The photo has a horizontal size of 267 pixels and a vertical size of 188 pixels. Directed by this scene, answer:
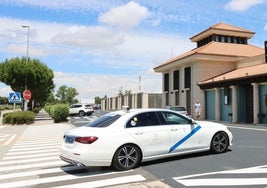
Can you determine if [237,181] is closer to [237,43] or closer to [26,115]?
[26,115]

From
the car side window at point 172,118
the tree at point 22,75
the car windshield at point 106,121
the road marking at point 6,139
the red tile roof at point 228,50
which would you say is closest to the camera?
the car windshield at point 106,121

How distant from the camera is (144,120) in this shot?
1012 cm

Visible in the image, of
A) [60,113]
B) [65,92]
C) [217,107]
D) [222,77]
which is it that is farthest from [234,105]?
[65,92]

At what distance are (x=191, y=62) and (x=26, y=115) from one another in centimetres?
1966

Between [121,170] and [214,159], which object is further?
[214,159]

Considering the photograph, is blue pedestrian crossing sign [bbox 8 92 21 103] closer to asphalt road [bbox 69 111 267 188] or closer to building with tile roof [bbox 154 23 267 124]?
building with tile roof [bbox 154 23 267 124]

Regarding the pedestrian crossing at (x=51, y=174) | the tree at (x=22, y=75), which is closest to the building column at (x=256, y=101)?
the pedestrian crossing at (x=51, y=174)

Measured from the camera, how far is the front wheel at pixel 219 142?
1112 cm

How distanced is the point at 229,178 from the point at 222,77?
1190 inches

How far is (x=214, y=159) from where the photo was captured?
10.4m

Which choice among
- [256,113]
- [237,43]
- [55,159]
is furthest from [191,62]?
[55,159]

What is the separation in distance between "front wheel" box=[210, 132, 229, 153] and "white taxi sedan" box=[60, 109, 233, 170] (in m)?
0.03

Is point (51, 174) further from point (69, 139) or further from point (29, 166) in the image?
point (29, 166)

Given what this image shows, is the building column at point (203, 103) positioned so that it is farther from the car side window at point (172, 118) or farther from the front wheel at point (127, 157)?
the front wheel at point (127, 157)
